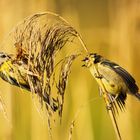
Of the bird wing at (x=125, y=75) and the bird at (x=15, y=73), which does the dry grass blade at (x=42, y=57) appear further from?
the bird wing at (x=125, y=75)

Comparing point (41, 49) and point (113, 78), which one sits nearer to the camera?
point (41, 49)

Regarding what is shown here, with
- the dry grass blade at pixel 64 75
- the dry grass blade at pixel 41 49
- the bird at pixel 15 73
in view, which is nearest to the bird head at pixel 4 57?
the bird at pixel 15 73

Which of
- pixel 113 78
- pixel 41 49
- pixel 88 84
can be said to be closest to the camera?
pixel 41 49

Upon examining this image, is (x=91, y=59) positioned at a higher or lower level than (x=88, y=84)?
higher

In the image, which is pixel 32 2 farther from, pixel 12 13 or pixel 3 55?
pixel 3 55

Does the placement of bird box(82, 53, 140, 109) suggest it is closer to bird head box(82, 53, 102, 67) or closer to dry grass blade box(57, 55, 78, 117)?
bird head box(82, 53, 102, 67)

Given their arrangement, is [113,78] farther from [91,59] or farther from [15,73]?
[15,73]

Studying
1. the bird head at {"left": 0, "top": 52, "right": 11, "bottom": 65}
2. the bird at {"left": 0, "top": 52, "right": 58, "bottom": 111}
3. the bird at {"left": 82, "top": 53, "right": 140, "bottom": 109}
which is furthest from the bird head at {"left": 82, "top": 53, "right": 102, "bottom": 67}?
the bird head at {"left": 0, "top": 52, "right": 11, "bottom": 65}

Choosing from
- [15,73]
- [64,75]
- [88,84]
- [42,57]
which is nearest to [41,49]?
[42,57]
